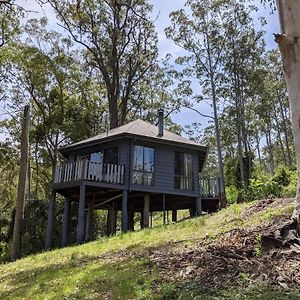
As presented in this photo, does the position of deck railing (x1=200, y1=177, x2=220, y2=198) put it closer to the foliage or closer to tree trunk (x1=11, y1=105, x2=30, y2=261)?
the foliage

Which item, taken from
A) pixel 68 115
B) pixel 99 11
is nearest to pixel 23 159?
pixel 68 115

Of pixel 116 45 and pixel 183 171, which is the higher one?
pixel 116 45

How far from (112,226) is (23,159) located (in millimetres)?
6504

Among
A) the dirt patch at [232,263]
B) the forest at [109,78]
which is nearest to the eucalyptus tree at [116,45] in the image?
the forest at [109,78]

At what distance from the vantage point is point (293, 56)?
21.5 ft

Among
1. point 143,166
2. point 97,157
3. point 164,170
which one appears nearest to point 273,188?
point 164,170

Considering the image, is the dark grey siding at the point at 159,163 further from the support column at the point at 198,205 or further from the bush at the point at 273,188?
the bush at the point at 273,188

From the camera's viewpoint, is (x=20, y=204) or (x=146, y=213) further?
(x=146, y=213)

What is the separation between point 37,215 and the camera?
74.6 ft

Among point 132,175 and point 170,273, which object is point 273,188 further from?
point 170,273

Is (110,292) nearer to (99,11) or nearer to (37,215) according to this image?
(37,215)

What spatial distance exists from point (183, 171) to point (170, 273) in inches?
512

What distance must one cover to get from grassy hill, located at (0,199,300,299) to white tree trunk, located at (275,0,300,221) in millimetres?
1250

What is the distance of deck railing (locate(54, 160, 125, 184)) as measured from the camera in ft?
52.2
